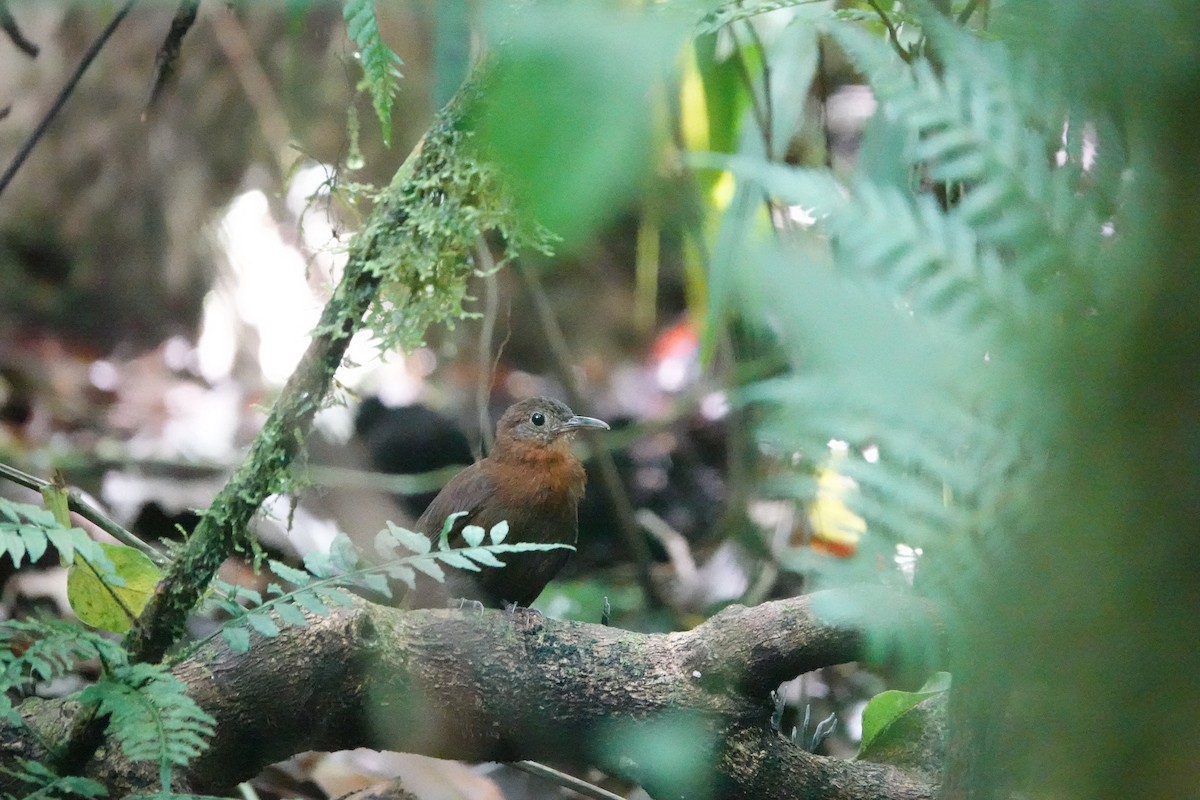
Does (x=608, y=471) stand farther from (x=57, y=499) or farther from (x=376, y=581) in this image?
(x=376, y=581)

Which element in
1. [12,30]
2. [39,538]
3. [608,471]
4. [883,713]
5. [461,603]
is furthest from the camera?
[608,471]

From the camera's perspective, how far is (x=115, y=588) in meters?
2.26

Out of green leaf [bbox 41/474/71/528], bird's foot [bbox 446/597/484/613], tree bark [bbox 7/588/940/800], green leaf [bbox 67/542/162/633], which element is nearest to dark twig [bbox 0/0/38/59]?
green leaf [bbox 41/474/71/528]

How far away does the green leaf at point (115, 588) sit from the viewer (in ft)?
7.11

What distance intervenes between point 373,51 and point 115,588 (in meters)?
1.26

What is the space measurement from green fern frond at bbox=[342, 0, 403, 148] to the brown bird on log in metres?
1.46

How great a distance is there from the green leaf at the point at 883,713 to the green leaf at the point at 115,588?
151cm

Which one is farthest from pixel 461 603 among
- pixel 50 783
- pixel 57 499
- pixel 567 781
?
pixel 50 783

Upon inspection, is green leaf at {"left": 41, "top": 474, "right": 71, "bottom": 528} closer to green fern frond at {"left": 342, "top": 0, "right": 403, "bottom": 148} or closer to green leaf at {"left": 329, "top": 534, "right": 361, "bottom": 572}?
green leaf at {"left": 329, "top": 534, "right": 361, "bottom": 572}

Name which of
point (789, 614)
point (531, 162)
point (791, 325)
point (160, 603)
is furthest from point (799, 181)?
point (160, 603)

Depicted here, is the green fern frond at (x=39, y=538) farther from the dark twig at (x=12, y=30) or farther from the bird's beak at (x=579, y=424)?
the bird's beak at (x=579, y=424)

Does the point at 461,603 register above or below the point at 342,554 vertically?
below

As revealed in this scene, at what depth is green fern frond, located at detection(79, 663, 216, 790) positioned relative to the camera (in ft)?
5.16

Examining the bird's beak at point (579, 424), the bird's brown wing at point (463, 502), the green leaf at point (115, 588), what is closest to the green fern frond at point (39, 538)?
the green leaf at point (115, 588)
